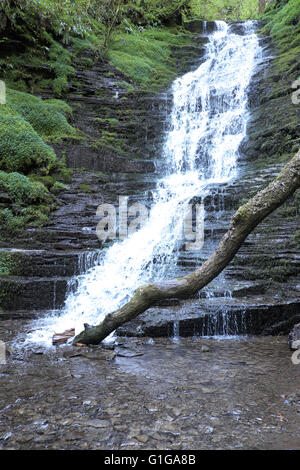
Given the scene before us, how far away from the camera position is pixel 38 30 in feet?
49.6

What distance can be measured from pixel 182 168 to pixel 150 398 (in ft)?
36.8

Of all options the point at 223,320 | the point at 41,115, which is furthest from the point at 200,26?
the point at 223,320

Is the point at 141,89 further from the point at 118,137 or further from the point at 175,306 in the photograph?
the point at 175,306

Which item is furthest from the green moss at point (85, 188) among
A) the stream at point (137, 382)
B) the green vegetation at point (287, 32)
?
the green vegetation at point (287, 32)

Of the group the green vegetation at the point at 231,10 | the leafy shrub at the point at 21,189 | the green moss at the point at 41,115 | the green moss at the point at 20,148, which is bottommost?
the leafy shrub at the point at 21,189

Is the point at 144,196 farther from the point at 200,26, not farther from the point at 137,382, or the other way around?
the point at 200,26

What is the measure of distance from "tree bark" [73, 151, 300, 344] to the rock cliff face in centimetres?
149

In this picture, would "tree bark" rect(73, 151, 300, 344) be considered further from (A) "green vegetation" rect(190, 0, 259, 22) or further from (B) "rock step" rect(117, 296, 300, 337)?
(A) "green vegetation" rect(190, 0, 259, 22)

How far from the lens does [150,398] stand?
315cm

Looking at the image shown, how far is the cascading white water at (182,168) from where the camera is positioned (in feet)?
22.7

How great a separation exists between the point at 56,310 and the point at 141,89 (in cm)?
1435

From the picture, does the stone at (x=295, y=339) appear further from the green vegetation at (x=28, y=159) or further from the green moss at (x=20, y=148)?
the green moss at (x=20, y=148)

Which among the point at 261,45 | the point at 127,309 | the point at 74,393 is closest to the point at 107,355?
the point at 127,309

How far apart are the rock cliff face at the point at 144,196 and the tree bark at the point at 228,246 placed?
1.49 m
